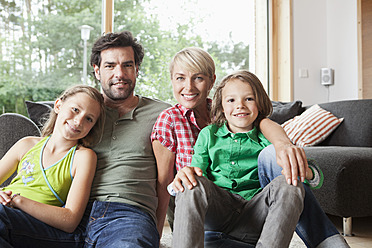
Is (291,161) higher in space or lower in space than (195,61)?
lower

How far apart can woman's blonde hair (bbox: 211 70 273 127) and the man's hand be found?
9.9 inches

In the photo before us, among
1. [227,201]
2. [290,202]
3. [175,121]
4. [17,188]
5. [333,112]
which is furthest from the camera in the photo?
[333,112]

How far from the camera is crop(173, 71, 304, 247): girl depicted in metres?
1.05

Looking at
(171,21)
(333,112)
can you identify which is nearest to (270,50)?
(171,21)

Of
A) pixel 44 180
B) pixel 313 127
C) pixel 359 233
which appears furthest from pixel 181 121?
pixel 313 127

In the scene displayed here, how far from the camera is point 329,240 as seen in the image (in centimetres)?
112

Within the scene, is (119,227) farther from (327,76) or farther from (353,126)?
(327,76)

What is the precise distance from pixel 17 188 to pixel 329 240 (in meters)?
1.04

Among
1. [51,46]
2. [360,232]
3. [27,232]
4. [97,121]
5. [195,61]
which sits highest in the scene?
[51,46]

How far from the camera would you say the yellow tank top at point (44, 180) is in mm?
1343

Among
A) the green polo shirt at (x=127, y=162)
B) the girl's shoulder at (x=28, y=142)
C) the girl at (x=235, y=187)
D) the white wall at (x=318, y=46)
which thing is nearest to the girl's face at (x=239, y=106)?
the girl at (x=235, y=187)

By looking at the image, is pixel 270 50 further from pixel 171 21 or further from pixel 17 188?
pixel 17 188

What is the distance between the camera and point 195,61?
1.50m

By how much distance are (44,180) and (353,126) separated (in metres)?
2.04
